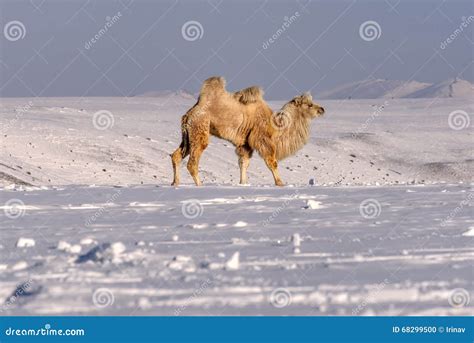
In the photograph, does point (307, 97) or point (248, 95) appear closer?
point (248, 95)

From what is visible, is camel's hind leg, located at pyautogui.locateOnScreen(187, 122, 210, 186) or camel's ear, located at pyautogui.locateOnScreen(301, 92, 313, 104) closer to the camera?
camel's hind leg, located at pyautogui.locateOnScreen(187, 122, 210, 186)

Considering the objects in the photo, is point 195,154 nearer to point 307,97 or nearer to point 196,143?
point 196,143

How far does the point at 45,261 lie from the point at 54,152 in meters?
19.5

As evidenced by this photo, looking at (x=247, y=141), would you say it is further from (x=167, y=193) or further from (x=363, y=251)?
(x=363, y=251)

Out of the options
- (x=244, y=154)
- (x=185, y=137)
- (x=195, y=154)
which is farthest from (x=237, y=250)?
(x=244, y=154)

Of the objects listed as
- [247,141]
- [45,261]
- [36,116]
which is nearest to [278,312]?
[45,261]

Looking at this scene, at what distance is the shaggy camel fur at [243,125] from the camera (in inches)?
624

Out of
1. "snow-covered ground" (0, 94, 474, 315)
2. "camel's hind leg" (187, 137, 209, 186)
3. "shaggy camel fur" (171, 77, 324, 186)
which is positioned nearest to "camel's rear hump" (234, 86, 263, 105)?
"shaggy camel fur" (171, 77, 324, 186)

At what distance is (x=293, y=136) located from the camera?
677 inches

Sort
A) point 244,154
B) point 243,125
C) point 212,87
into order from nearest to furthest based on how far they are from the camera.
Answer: point 212,87 → point 243,125 → point 244,154

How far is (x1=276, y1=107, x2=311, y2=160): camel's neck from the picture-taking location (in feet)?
56.0

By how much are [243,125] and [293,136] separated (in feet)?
3.84

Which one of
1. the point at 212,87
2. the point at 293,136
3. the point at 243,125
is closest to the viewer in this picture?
the point at 212,87

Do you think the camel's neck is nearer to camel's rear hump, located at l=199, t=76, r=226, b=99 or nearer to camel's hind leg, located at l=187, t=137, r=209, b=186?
camel's rear hump, located at l=199, t=76, r=226, b=99
